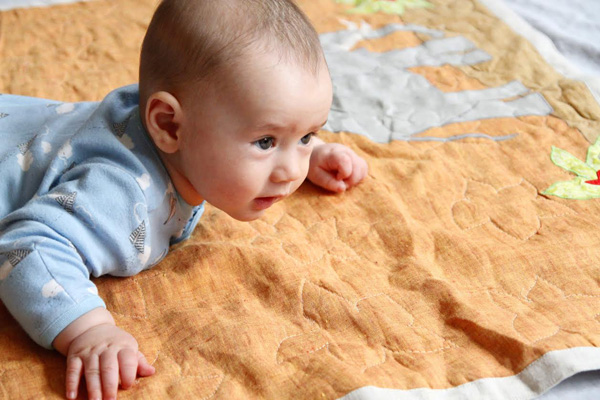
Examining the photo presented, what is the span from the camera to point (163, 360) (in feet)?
2.52

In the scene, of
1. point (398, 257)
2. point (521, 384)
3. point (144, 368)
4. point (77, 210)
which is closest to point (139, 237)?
point (77, 210)

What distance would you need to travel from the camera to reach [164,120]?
2.79ft

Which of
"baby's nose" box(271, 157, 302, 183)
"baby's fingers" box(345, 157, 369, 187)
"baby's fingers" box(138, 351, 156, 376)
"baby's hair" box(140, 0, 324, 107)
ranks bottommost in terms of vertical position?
"baby's fingers" box(345, 157, 369, 187)

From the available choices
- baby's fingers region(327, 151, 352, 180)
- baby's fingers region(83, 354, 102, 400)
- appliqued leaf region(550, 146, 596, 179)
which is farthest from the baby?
appliqued leaf region(550, 146, 596, 179)

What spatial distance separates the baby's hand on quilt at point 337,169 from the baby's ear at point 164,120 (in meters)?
0.32

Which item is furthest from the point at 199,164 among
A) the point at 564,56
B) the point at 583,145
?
the point at 564,56

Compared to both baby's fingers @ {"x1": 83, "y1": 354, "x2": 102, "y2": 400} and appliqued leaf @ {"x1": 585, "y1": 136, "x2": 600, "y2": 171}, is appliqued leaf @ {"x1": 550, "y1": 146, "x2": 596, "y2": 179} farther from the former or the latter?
baby's fingers @ {"x1": 83, "y1": 354, "x2": 102, "y2": 400}

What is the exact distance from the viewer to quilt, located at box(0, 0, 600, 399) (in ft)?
2.45

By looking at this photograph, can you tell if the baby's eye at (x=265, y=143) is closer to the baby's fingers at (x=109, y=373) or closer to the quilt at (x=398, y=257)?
the quilt at (x=398, y=257)

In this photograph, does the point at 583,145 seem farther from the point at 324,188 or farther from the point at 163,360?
the point at 163,360

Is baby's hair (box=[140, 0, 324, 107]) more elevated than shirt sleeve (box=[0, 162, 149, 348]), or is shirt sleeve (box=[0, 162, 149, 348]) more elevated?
baby's hair (box=[140, 0, 324, 107])

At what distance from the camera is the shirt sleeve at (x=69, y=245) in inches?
29.9

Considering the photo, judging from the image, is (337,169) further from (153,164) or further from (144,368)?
(144,368)

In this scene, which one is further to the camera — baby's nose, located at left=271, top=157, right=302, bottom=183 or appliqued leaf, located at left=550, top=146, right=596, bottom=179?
appliqued leaf, located at left=550, top=146, right=596, bottom=179
